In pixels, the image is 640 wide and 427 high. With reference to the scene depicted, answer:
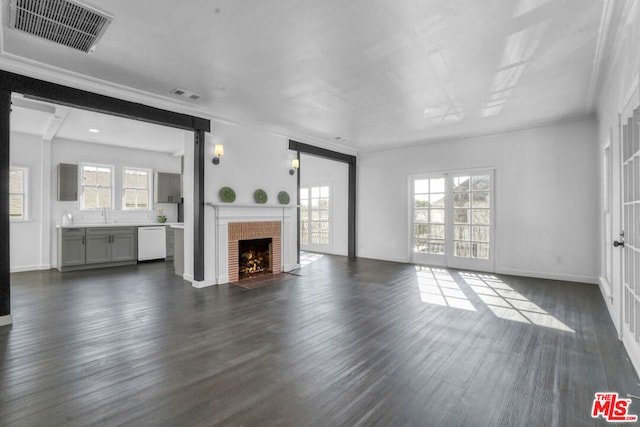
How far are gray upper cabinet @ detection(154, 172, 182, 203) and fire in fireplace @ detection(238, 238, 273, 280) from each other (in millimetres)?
3388

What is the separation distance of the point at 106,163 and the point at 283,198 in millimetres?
4436

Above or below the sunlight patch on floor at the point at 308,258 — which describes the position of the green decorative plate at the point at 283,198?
above

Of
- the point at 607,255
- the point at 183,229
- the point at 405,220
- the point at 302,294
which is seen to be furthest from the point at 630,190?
the point at 183,229

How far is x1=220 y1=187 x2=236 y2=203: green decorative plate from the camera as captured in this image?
206 inches

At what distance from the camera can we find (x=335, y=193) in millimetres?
8891

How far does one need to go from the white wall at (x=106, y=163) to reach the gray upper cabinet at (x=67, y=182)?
0.62 ft

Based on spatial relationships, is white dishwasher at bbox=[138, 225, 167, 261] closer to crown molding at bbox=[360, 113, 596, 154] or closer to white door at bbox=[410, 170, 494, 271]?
crown molding at bbox=[360, 113, 596, 154]

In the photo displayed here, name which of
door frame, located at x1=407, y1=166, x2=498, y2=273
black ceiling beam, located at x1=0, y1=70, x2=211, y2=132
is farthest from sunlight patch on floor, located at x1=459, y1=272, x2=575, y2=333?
black ceiling beam, located at x1=0, y1=70, x2=211, y2=132

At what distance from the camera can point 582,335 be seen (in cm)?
303

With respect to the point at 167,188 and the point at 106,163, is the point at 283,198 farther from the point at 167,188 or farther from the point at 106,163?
the point at 106,163

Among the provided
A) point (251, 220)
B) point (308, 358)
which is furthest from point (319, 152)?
point (308, 358)

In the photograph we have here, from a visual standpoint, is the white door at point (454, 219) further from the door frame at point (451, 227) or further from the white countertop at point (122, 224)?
the white countertop at point (122, 224)

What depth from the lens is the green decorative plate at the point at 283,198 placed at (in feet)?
20.2

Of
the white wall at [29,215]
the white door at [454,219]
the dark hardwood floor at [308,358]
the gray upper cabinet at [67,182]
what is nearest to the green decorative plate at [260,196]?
the dark hardwood floor at [308,358]
